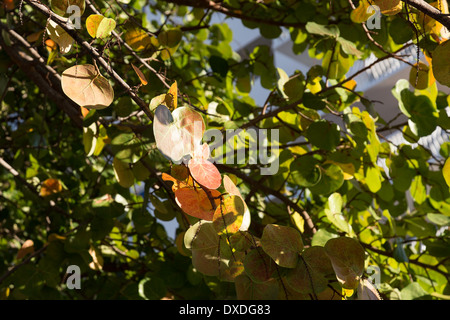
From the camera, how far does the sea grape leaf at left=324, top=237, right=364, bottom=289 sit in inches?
16.8

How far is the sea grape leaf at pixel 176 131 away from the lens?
35cm

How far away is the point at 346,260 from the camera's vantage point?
44 cm

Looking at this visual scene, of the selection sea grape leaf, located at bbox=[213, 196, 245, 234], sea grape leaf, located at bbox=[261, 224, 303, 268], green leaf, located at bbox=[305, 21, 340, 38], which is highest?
green leaf, located at bbox=[305, 21, 340, 38]

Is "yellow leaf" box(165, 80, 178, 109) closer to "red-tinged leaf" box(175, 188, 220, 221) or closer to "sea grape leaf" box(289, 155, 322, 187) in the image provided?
"red-tinged leaf" box(175, 188, 220, 221)

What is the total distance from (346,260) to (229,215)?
0.12m

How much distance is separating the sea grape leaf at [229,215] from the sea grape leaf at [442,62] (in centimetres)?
20

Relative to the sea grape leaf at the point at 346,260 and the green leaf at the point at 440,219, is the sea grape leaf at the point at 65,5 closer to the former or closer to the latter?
the sea grape leaf at the point at 346,260

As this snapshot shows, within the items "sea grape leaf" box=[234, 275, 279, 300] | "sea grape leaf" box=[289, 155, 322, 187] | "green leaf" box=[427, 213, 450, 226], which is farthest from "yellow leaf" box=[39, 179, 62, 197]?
"green leaf" box=[427, 213, 450, 226]

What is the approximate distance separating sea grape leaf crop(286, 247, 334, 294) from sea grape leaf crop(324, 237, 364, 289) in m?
0.01

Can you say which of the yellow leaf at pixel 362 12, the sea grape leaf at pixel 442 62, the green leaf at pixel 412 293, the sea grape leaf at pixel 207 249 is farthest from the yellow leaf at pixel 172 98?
the green leaf at pixel 412 293

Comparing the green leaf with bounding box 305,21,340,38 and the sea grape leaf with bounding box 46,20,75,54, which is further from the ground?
the green leaf with bounding box 305,21,340,38

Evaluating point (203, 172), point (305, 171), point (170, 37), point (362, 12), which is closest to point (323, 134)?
point (305, 171)

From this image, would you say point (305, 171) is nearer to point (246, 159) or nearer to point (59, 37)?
point (246, 159)
